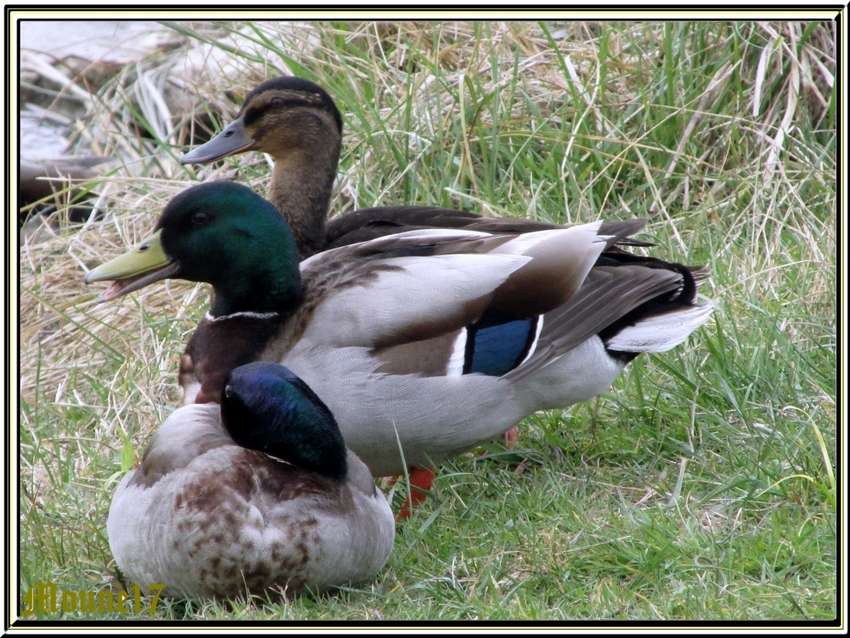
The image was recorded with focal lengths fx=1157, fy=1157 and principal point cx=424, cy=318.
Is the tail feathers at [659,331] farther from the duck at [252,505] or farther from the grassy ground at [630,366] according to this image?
the duck at [252,505]

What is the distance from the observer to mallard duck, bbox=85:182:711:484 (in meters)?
3.78

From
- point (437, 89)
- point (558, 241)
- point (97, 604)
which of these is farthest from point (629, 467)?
point (437, 89)

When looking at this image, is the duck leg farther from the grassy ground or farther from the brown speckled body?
the brown speckled body

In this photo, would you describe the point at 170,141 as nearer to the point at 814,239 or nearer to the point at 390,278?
the point at 390,278

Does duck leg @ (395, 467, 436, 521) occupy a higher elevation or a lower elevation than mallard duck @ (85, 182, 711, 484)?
lower

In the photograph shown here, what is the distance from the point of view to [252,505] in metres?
3.14

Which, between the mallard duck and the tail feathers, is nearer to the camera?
the mallard duck

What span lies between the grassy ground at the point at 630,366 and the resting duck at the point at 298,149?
2.47 feet

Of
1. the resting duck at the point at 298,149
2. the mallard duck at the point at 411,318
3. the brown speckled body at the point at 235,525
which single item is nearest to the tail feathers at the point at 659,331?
the mallard duck at the point at 411,318

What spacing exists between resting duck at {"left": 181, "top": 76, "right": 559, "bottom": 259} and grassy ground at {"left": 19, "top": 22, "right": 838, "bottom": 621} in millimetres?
753

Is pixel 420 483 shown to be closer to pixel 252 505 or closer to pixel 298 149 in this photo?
pixel 252 505

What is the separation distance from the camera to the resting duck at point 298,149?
4.87m

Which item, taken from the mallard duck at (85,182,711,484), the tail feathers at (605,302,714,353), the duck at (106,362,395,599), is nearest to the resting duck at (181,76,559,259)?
the mallard duck at (85,182,711,484)

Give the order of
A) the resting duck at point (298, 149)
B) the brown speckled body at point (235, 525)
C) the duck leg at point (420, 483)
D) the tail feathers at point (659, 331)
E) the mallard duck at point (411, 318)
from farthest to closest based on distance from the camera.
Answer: the resting duck at point (298, 149) → the tail feathers at point (659, 331) → the duck leg at point (420, 483) → the mallard duck at point (411, 318) → the brown speckled body at point (235, 525)
